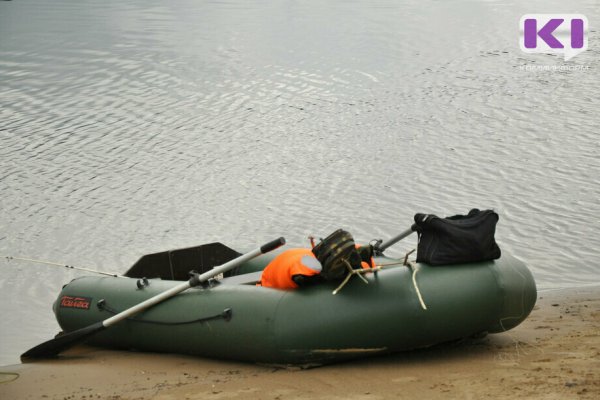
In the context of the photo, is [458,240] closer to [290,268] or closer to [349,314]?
[349,314]

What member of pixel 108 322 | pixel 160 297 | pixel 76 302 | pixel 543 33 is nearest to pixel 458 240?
pixel 160 297

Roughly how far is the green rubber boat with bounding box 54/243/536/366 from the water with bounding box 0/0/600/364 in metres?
1.78

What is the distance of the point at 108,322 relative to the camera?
22.3 ft

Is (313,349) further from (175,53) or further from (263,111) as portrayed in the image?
(175,53)

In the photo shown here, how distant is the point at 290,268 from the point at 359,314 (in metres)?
0.54

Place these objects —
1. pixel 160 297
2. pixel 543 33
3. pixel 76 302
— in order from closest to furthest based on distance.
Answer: pixel 160 297 → pixel 76 302 → pixel 543 33

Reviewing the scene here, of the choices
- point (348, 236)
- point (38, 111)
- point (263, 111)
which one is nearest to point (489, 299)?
point (348, 236)

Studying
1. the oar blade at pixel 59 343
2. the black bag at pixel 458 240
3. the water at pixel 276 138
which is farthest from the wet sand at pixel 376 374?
the water at pixel 276 138

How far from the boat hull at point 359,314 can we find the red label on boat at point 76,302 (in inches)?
35.4

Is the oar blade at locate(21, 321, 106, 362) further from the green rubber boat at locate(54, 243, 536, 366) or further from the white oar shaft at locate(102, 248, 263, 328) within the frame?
the green rubber boat at locate(54, 243, 536, 366)

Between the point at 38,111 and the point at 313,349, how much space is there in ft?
32.1

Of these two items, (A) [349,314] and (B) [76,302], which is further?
(B) [76,302]

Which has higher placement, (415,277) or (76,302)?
(415,277)

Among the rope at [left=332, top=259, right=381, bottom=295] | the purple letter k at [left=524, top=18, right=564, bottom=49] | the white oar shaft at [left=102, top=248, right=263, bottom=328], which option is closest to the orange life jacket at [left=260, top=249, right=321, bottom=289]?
the rope at [left=332, top=259, right=381, bottom=295]
